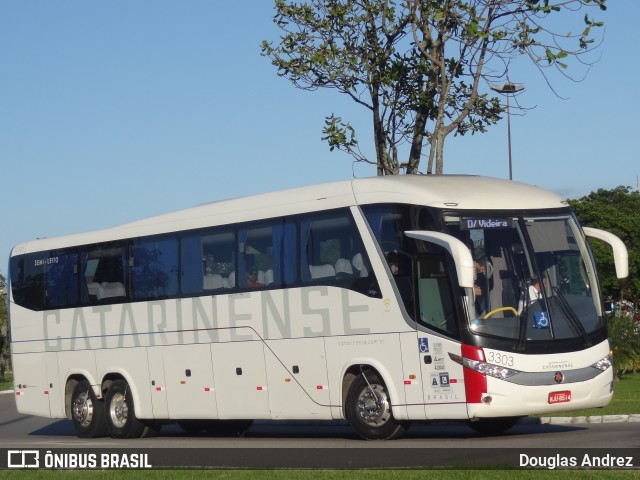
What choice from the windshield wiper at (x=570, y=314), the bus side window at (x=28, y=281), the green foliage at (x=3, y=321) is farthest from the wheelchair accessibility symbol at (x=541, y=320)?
the green foliage at (x=3, y=321)

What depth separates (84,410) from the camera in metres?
22.5

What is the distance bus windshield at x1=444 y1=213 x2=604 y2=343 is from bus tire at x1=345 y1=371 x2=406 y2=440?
2092 millimetres

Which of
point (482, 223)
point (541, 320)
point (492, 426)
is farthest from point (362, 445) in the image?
point (482, 223)

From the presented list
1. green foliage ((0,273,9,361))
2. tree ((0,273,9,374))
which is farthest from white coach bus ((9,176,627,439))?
tree ((0,273,9,374))

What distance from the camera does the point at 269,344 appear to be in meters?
18.8

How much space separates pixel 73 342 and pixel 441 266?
9390mm

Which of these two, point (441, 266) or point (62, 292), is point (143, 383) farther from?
point (441, 266)

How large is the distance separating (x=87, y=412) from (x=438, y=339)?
8.95 m

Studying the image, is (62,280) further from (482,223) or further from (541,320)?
(541,320)

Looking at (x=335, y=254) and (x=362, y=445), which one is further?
(x=335, y=254)

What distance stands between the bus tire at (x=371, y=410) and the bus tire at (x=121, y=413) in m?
5.68

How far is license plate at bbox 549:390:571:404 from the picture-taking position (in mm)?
15484

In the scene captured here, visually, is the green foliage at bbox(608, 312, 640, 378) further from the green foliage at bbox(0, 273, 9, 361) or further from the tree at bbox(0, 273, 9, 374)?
the tree at bbox(0, 273, 9, 374)

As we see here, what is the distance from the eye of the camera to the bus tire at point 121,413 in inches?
852
